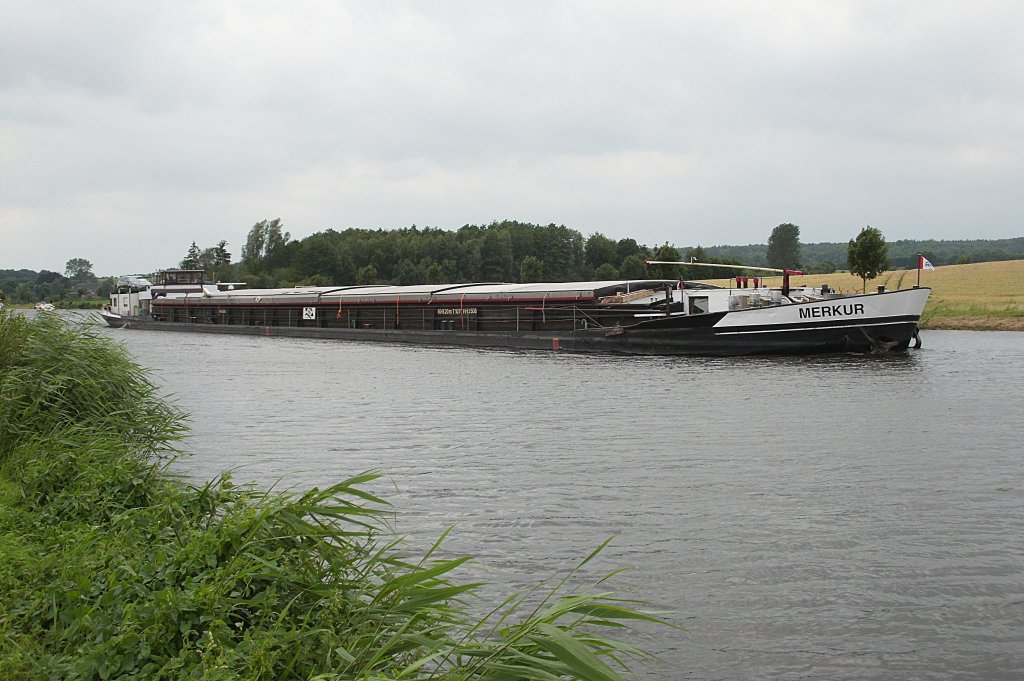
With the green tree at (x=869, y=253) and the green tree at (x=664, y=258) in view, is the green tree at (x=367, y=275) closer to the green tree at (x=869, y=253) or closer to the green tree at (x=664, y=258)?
the green tree at (x=664, y=258)

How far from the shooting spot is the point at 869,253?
54.0 meters

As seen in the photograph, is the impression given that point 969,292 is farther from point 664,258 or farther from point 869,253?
point 664,258

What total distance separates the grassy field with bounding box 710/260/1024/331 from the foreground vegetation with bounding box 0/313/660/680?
4759 cm

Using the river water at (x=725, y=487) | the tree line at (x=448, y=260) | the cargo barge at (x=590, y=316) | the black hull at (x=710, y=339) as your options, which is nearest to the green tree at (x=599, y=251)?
the tree line at (x=448, y=260)

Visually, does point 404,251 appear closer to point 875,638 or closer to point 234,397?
point 234,397

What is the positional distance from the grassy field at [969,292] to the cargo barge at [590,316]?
505 inches

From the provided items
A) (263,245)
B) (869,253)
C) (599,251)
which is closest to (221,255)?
(263,245)

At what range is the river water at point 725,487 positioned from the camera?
21.6ft

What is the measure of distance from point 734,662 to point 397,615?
8.95 feet

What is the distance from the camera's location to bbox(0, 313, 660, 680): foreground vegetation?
402cm

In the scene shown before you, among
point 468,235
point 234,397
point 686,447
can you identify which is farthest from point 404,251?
point 686,447

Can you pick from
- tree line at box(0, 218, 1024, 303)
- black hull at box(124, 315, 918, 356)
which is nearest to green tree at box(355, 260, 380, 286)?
tree line at box(0, 218, 1024, 303)

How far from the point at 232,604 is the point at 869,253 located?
55774mm

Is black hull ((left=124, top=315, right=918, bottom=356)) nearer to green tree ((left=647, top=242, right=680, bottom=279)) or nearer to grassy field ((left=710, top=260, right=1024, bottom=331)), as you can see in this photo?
grassy field ((left=710, top=260, right=1024, bottom=331))
